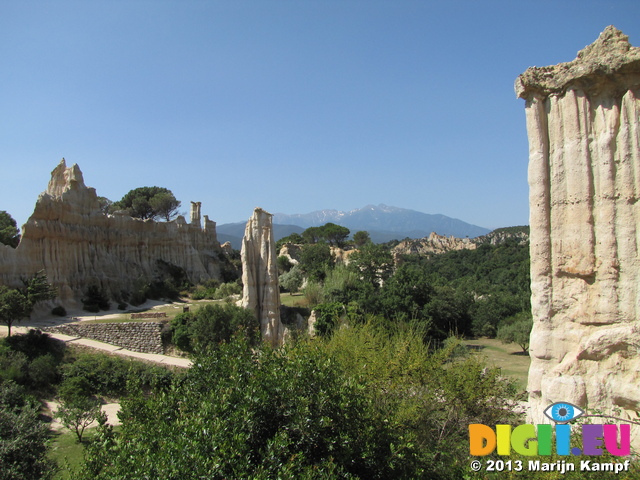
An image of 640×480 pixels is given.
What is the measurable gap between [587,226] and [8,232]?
4600cm

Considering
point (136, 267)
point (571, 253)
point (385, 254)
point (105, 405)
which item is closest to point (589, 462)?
point (571, 253)

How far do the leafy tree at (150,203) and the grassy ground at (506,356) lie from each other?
46188 mm

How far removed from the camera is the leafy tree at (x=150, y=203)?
2495 inches

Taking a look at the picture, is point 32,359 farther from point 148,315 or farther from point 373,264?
point 373,264

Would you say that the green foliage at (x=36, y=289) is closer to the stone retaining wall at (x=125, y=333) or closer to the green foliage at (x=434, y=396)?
the stone retaining wall at (x=125, y=333)

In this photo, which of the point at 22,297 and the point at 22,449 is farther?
the point at 22,297

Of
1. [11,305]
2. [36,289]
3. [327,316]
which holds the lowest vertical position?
[327,316]

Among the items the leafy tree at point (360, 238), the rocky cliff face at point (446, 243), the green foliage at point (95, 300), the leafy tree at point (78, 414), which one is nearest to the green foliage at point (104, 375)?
the leafy tree at point (78, 414)

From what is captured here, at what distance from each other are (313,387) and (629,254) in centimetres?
651

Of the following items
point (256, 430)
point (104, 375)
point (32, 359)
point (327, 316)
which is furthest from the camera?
point (327, 316)

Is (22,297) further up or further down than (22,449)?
further up

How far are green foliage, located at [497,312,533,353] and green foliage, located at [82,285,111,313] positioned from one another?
31235 mm

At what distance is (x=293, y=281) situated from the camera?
48.7 meters

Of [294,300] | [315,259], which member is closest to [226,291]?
[294,300]
